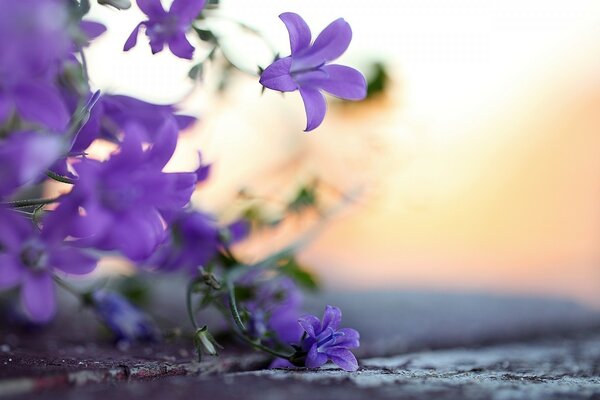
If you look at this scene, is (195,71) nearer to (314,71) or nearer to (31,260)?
(314,71)

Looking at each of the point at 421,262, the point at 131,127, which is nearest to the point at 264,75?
the point at 131,127

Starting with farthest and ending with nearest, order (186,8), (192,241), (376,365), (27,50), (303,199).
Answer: (303,199)
(192,241)
(376,365)
(186,8)
(27,50)

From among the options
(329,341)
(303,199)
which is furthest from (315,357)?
(303,199)

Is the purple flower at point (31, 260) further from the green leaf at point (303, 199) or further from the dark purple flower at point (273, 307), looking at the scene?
the green leaf at point (303, 199)

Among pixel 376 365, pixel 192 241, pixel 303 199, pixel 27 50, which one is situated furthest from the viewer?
pixel 303 199

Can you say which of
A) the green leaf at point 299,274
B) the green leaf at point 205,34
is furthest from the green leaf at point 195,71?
the green leaf at point 299,274

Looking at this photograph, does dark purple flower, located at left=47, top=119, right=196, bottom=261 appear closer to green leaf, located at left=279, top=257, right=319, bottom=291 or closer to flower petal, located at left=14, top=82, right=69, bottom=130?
flower petal, located at left=14, top=82, right=69, bottom=130
